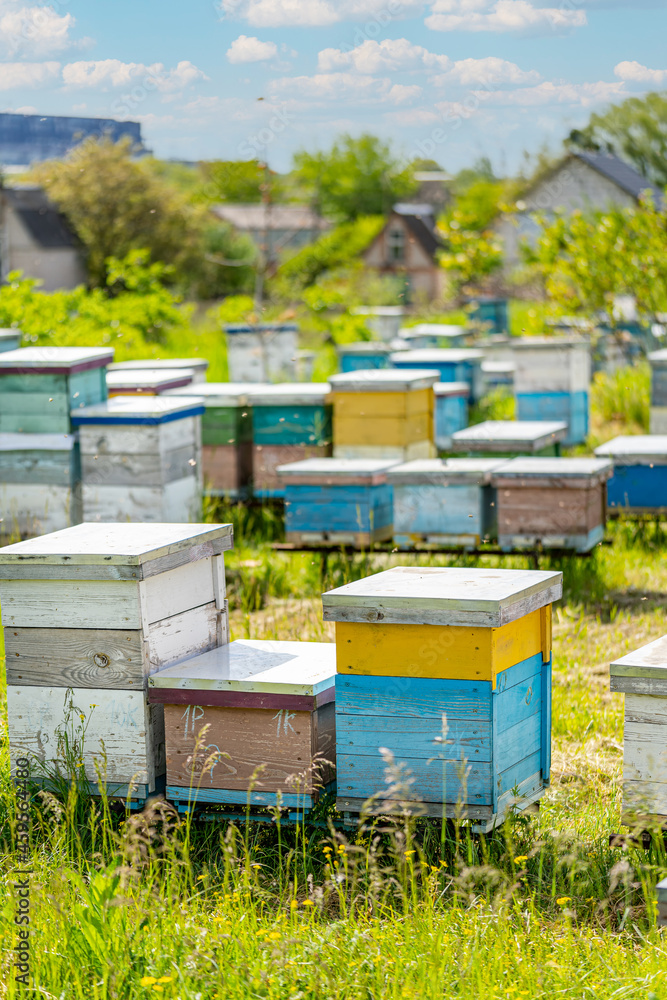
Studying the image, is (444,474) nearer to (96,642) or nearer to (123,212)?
(96,642)

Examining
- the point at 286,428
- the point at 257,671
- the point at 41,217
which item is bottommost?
the point at 257,671

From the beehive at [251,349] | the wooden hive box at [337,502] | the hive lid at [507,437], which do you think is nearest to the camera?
the wooden hive box at [337,502]

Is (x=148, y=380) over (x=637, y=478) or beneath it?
over

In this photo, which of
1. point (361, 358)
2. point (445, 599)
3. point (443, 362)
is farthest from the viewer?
point (361, 358)

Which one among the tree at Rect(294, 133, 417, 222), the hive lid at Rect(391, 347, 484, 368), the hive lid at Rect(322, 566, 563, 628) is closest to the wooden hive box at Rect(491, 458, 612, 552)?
the hive lid at Rect(322, 566, 563, 628)

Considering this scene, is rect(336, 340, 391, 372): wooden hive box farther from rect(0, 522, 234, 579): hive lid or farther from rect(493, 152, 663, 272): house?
rect(493, 152, 663, 272): house

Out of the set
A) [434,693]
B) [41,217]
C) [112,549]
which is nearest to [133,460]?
[112,549]

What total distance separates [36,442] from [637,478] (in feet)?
12.6

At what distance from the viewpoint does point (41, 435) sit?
6.79m

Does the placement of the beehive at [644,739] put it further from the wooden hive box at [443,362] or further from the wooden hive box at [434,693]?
the wooden hive box at [443,362]

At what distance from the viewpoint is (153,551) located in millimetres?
3594

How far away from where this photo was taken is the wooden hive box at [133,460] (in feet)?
21.6

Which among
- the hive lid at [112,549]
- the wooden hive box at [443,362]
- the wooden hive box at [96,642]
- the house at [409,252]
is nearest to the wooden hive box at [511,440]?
the wooden hive box at [443,362]

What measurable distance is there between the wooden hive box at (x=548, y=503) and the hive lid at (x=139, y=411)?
1875mm
